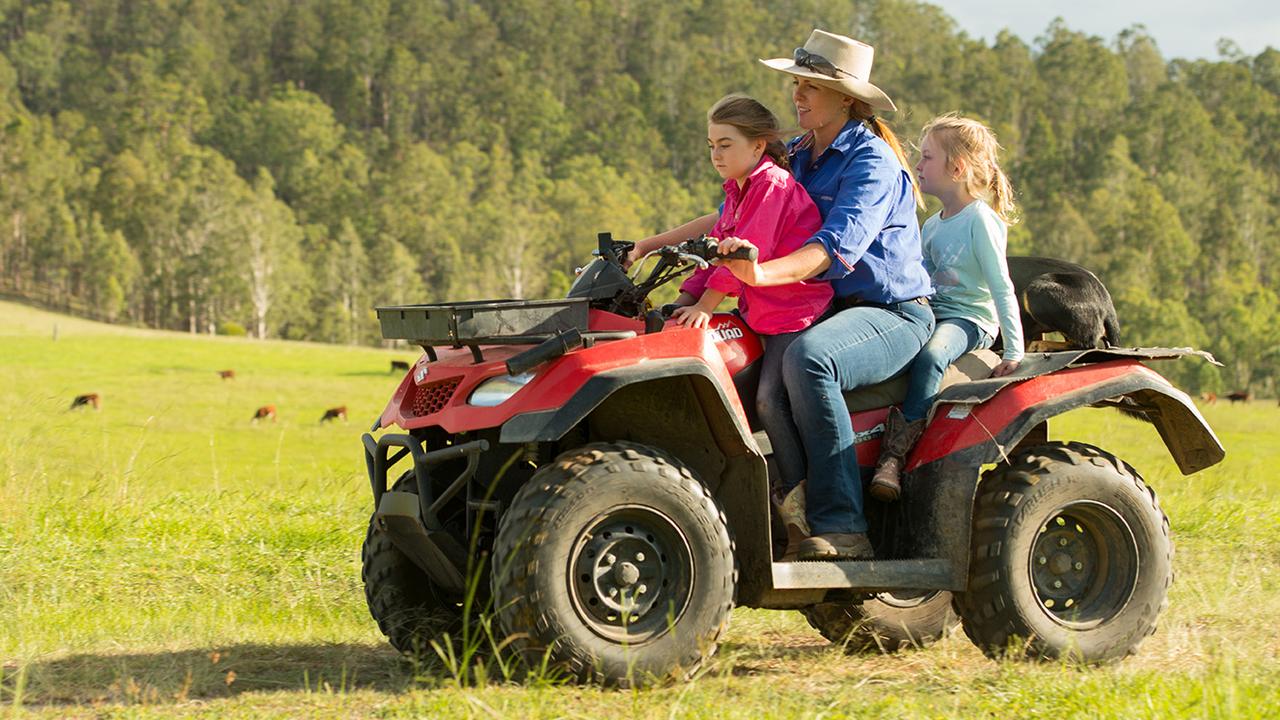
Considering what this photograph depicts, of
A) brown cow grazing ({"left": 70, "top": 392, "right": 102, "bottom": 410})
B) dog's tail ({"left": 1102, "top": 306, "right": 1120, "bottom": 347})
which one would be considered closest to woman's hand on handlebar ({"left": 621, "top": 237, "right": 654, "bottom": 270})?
dog's tail ({"left": 1102, "top": 306, "right": 1120, "bottom": 347})

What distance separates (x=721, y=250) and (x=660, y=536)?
99 cm

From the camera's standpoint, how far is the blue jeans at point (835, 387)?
17.1 feet

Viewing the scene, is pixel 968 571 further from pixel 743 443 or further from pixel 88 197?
pixel 88 197

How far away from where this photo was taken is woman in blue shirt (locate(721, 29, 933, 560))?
5223mm

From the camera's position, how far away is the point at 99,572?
7172 mm

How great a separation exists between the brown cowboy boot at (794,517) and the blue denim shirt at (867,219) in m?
0.81

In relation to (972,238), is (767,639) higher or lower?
lower

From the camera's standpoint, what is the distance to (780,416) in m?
5.31

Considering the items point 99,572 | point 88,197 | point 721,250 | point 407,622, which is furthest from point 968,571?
point 88,197

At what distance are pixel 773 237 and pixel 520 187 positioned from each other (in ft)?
515

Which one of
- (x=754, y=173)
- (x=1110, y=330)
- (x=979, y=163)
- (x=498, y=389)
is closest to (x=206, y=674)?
(x=498, y=389)

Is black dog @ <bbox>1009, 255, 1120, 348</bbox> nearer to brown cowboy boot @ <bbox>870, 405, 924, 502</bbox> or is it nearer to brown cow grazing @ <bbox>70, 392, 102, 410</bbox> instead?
brown cowboy boot @ <bbox>870, 405, 924, 502</bbox>

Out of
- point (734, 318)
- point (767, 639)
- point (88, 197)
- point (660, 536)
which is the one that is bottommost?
point (767, 639)

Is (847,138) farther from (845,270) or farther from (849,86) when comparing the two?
(845,270)
